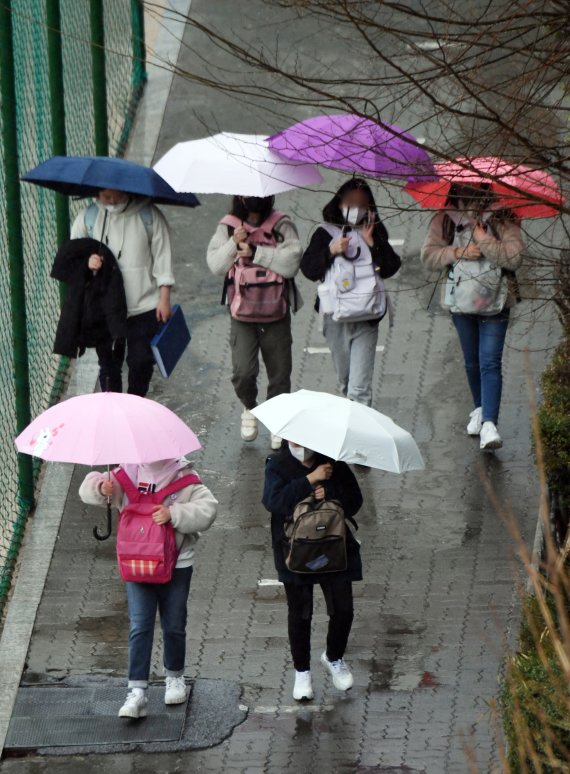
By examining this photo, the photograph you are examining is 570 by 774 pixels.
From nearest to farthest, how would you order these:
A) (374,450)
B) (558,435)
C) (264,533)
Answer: (374,450)
(558,435)
(264,533)

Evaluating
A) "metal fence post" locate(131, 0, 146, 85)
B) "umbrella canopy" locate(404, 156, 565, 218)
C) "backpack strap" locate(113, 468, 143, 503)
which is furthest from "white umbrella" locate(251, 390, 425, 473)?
"metal fence post" locate(131, 0, 146, 85)

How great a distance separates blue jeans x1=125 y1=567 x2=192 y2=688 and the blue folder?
2.49 m

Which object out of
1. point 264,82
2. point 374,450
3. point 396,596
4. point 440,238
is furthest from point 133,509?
point 264,82

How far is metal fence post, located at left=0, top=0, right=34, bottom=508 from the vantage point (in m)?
8.81

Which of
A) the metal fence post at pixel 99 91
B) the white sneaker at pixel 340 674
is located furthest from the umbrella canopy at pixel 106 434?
the metal fence post at pixel 99 91

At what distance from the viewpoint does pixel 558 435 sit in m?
8.38

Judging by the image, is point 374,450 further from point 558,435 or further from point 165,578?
point 558,435

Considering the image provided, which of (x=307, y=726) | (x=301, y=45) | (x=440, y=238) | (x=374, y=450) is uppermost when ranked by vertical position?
(x=301, y=45)

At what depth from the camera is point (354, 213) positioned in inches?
366

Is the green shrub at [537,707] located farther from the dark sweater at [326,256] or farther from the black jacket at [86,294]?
the black jacket at [86,294]

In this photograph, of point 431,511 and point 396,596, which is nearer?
point 396,596

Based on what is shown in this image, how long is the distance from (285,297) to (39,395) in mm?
1907

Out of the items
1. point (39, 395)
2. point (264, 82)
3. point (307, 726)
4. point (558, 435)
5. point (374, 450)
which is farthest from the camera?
point (264, 82)

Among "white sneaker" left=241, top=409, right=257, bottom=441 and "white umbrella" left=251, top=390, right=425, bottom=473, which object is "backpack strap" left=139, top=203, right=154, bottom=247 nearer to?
"white sneaker" left=241, top=409, right=257, bottom=441
